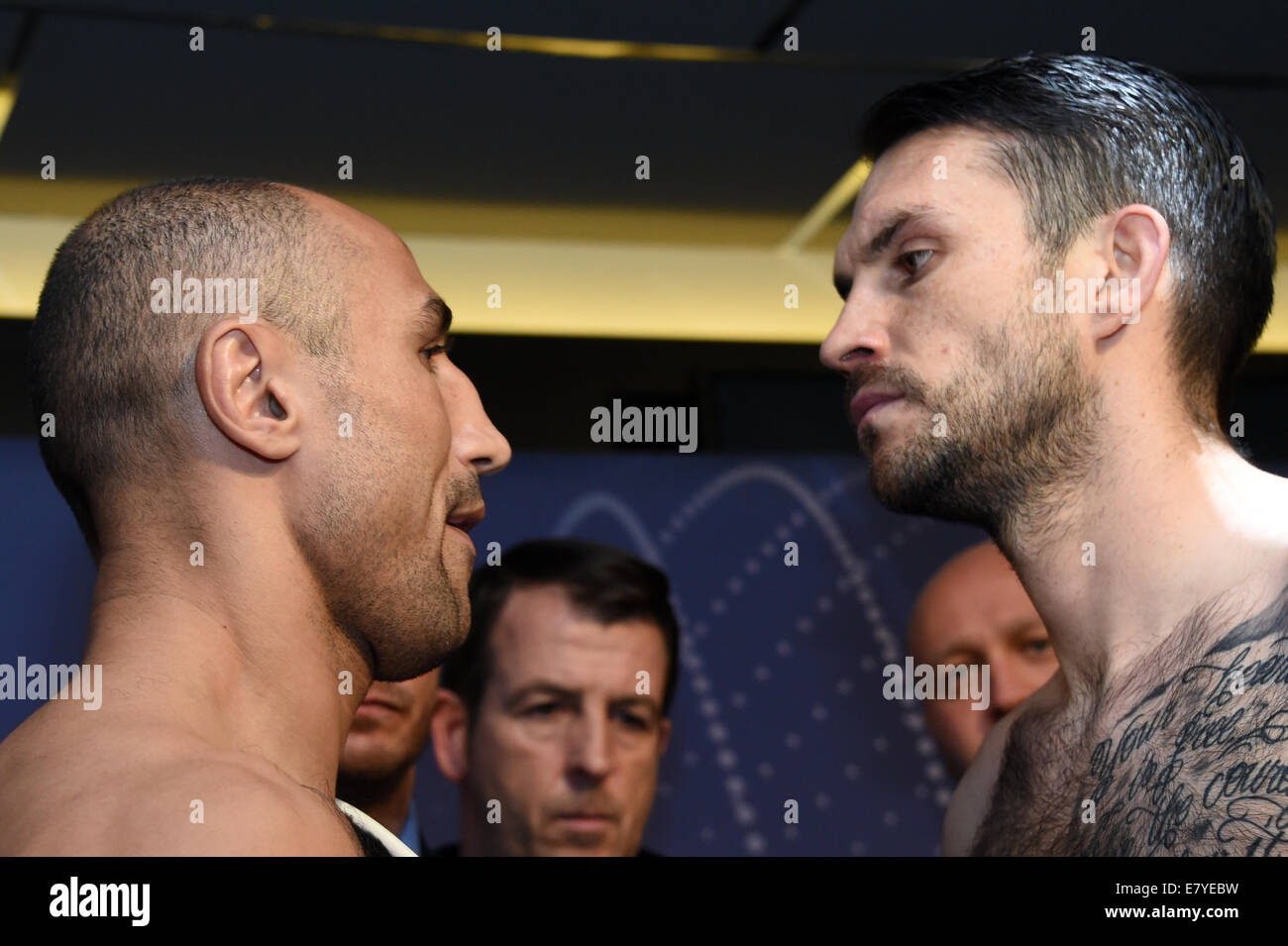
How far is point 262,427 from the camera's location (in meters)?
1.46

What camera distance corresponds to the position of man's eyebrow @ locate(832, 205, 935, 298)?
1.79 metres

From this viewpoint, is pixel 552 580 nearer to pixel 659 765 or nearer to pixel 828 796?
pixel 659 765

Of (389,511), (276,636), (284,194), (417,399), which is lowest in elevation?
(276,636)

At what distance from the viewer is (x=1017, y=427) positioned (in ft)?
5.69

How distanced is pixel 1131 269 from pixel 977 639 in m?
1.48

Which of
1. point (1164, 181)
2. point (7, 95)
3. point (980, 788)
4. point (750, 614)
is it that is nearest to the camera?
point (1164, 181)

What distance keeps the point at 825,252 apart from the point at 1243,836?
8.20 ft

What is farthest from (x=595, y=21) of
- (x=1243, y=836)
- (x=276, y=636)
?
(x=1243, y=836)

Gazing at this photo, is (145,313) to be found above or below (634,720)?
above

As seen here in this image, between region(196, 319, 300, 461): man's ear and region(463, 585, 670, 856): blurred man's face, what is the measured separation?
155 centimetres

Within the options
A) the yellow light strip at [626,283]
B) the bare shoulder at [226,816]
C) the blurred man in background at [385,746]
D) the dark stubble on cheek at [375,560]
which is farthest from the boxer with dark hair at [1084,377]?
the yellow light strip at [626,283]

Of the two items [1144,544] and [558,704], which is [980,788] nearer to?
[1144,544]

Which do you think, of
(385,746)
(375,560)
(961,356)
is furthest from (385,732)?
(961,356)

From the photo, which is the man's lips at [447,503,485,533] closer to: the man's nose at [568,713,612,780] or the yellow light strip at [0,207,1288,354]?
the man's nose at [568,713,612,780]
